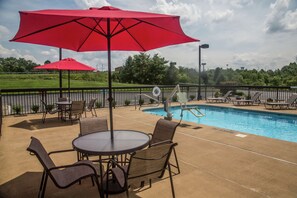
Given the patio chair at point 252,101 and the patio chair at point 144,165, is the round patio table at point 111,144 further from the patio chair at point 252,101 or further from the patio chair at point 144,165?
the patio chair at point 252,101

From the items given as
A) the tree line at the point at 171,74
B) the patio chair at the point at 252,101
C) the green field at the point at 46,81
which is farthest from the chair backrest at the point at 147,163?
the tree line at the point at 171,74

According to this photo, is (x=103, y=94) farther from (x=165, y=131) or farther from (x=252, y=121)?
(x=165, y=131)

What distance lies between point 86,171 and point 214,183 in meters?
1.69

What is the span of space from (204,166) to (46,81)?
4731 centimetres

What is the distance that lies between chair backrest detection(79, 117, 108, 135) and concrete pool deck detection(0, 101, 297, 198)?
757 mm

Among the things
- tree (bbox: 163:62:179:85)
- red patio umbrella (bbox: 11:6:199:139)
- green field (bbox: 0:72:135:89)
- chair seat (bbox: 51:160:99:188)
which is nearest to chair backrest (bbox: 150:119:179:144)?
red patio umbrella (bbox: 11:6:199:139)

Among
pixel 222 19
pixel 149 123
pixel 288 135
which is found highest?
pixel 222 19

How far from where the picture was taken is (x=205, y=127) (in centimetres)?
A: 634

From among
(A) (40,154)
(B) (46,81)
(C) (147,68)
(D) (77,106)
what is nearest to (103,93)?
(D) (77,106)

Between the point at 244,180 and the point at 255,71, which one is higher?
the point at 255,71

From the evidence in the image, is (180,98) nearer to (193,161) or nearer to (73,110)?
(73,110)

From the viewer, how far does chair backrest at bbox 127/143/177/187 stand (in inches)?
85.0

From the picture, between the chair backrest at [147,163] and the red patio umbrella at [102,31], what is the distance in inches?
34.9

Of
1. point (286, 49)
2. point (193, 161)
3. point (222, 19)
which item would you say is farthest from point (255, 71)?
point (193, 161)
